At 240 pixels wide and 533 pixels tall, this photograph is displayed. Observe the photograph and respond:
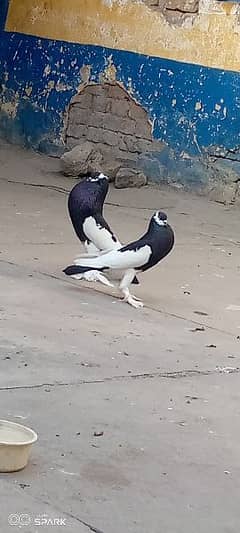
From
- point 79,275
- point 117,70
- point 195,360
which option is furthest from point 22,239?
point 117,70

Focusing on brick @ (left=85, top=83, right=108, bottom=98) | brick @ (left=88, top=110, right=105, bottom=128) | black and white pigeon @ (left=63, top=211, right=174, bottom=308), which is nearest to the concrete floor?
black and white pigeon @ (left=63, top=211, right=174, bottom=308)

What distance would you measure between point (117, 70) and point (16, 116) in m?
1.74

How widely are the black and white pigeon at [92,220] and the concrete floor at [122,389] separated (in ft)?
0.80

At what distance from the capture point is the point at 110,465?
415 centimetres

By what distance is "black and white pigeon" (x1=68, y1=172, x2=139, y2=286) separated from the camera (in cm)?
701

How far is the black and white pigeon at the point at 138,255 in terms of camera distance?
6594mm

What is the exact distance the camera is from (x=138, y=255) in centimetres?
658

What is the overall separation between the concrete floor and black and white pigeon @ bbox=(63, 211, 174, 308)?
0.51ft

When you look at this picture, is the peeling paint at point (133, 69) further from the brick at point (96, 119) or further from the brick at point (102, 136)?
the brick at point (102, 136)

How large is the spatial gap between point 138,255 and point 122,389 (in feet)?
5.33

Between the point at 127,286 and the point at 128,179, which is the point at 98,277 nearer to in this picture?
the point at 127,286

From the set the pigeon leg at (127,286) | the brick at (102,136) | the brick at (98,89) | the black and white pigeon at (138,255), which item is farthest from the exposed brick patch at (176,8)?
the pigeon leg at (127,286)

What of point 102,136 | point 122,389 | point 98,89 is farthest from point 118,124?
point 122,389

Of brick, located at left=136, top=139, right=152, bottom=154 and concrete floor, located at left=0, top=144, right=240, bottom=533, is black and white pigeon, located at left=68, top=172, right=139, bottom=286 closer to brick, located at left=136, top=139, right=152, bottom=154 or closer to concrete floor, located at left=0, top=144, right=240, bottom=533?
concrete floor, located at left=0, top=144, right=240, bottom=533
